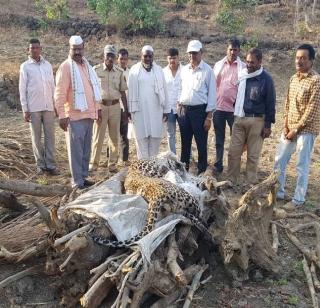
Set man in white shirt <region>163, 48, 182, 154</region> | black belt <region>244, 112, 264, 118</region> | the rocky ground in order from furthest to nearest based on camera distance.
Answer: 1. man in white shirt <region>163, 48, 182, 154</region>
2. black belt <region>244, 112, 264, 118</region>
3. the rocky ground

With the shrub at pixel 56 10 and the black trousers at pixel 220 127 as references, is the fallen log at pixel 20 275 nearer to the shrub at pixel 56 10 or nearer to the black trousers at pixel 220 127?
the black trousers at pixel 220 127

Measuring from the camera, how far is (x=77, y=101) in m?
5.62

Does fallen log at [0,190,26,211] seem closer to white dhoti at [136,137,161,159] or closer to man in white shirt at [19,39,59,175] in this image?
man in white shirt at [19,39,59,175]

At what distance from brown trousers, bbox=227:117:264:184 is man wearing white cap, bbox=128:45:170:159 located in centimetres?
104

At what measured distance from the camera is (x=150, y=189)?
408cm

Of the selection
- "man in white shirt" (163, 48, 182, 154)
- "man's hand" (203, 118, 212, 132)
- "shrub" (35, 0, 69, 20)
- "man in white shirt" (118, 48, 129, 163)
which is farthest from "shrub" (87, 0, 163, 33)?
"man's hand" (203, 118, 212, 132)

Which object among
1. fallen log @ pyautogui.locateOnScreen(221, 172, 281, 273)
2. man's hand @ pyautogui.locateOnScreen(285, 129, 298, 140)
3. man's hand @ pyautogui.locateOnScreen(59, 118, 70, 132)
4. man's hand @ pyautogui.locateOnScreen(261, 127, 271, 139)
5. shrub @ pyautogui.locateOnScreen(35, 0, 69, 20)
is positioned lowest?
fallen log @ pyautogui.locateOnScreen(221, 172, 281, 273)

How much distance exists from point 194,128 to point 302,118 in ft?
4.98

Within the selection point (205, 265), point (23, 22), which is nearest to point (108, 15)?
point (23, 22)

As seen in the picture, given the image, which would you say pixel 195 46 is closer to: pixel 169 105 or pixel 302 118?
pixel 169 105

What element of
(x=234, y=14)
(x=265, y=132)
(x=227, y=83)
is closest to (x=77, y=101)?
(x=227, y=83)

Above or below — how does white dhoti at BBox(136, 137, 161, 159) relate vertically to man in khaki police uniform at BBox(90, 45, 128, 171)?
below

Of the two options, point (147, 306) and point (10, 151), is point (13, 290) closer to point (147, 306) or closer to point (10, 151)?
point (147, 306)

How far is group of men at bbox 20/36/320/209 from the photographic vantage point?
221 inches
